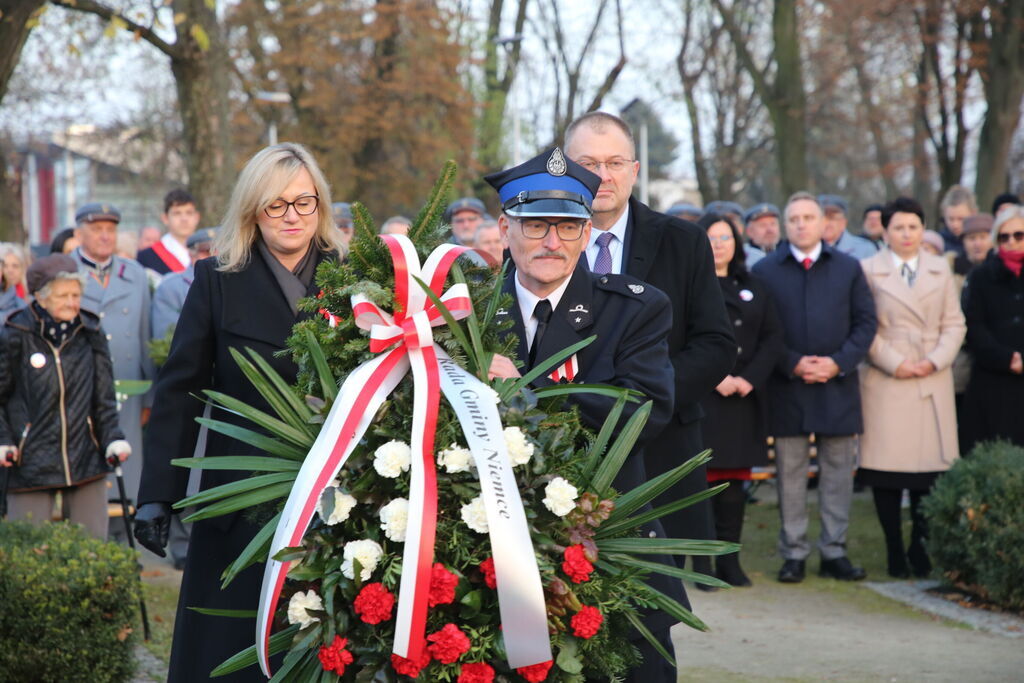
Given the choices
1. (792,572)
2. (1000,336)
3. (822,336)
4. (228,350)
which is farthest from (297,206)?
(1000,336)

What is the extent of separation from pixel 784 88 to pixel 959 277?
12.2 meters

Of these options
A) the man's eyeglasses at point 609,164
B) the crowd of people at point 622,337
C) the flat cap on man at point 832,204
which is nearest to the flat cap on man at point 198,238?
the crowd of people at point 622,337

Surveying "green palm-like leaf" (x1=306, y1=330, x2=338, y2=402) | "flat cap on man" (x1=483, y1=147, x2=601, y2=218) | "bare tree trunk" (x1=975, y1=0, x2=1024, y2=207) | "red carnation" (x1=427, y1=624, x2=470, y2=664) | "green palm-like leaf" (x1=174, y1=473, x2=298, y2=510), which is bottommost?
"red carnation" (x1=427, y1=624, x2=470, y2=664)

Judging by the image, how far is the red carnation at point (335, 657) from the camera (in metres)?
2.91

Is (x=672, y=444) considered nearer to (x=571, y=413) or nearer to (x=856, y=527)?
(x=571, y=413)

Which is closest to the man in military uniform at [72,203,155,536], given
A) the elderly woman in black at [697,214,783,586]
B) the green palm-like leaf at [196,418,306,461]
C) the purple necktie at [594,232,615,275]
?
the elderly woman in black at [697,214,783,586]

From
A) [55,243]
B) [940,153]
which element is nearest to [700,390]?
[55,243]

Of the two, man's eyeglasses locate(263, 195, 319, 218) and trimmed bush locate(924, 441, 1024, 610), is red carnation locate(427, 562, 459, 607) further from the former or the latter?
trimmed bush locate(924, 441, 1024, 610)

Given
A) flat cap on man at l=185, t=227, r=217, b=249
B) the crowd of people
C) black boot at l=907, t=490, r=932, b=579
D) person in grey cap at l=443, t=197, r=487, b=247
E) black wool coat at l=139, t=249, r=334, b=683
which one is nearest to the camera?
the crowd of people

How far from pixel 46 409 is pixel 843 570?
16.8 ft

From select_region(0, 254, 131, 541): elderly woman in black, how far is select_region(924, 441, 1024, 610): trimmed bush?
15.9 ft

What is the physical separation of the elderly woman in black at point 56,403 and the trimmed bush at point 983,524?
15.9 ft

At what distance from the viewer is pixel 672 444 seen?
4762mm

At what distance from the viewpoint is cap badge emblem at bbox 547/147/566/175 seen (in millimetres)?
3757
